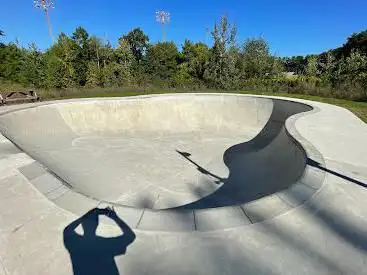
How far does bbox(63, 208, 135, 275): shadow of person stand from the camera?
2170 mm

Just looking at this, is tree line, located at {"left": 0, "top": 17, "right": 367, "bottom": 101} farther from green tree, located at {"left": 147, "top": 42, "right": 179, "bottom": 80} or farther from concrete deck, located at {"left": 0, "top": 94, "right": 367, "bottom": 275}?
concrete deck, located at {"left": 0, "top": 94, "right": 367, "bottom": 275}

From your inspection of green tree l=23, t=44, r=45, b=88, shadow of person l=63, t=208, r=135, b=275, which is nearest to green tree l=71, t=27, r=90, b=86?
green tree l=23, t=44, r=45, b=88

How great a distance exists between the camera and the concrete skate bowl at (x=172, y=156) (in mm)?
3100

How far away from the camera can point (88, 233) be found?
260 cm

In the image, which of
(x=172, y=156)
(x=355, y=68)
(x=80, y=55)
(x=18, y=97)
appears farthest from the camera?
(x=80, y=55)

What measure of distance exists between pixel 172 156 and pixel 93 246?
553cm

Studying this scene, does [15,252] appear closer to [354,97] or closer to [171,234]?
[171,234]

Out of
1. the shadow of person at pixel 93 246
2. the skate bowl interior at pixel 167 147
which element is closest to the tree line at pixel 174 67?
the skate bowl interior at pixel 167 147

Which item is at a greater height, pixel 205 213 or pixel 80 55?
pixel 80 55

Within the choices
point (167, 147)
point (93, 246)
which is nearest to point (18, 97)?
point (167, 147)

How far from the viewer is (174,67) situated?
104ft

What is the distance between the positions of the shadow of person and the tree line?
14.8 meters

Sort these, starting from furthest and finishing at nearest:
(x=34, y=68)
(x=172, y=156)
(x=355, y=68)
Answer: (x=34, y=68) < (x=355, y=68) < (x=172, y=156)

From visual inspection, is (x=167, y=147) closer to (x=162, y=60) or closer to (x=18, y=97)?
(x=18, y=97)
